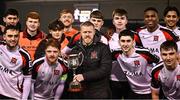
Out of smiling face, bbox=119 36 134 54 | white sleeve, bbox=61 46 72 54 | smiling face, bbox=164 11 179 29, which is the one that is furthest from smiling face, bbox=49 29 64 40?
smiling face, bbox=164 11 179 29

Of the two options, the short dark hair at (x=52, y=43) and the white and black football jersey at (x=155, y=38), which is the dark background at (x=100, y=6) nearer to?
the white and black football jersey at (x=155, y=38)

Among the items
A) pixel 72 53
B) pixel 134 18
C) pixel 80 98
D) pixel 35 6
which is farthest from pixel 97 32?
pixel 35 6

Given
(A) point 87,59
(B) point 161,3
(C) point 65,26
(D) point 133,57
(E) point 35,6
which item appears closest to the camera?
(A) point 87,59

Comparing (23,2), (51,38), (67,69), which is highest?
(23,2)

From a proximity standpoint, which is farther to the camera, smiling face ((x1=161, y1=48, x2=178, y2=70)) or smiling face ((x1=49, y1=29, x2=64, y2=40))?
smiling face ((x1=49, y1=29, x2=64, y2=40))

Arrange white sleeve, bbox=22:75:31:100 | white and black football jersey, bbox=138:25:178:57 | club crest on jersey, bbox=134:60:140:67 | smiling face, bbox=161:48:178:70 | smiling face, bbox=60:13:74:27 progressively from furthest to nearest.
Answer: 1. smiling face, bbox=60:13:74:27
2. white and black football jersey, bbox=138:25:178:57
3. club crest on jersey, bbox=134:60:140:67
4. white sleeve, bbox=22:75:31:100
5. smiling face, bbox=161:48:178:70

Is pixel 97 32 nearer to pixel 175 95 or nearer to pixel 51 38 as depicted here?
pixel 51 38

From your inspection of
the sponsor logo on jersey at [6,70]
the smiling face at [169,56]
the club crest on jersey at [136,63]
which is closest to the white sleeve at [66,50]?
the sponsor logo on jersey at [6,70]

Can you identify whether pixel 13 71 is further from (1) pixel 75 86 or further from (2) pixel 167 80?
(2) pixel 167 80

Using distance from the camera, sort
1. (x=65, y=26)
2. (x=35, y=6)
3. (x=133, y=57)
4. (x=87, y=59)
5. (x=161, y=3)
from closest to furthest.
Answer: (x=87, y=59), (x=133, y=57), (x=65, y=26), (x=161, y=3), (x=35, y=6)

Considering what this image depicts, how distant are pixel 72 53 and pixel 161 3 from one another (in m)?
3.98

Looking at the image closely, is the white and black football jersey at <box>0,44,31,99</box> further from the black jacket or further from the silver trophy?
the black jacket

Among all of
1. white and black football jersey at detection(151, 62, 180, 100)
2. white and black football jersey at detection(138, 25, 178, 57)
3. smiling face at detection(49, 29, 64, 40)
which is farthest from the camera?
white and black football jersey at detection(138, 25, 178, 57)

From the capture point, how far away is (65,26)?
215 inches
